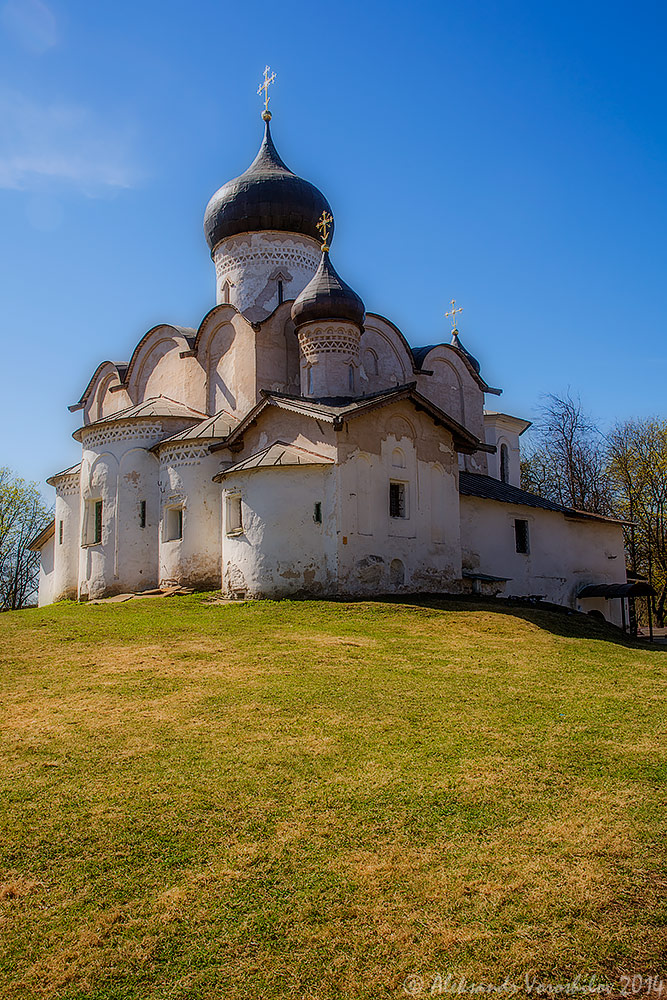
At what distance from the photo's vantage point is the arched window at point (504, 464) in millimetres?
26341

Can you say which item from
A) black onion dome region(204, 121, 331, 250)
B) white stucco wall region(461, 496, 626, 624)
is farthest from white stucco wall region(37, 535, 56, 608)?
white stucco wall region(461, 496, 626, 624)

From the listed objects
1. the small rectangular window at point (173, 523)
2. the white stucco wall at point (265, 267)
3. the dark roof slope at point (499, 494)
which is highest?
the white stucco wall at point (265, 267)

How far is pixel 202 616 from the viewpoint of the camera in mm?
13742

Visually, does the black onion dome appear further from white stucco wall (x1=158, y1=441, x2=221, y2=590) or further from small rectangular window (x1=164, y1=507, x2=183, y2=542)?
small rectangular window (x1=164, y1=507, x2=183, y2=542)

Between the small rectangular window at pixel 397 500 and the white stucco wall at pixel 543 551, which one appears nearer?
the small rectangular window at pixel 397 500

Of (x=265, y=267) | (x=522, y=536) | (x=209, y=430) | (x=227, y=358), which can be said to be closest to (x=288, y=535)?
(x=209, y=430)

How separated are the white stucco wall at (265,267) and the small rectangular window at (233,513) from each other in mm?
7085

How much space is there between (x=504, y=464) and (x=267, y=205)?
1124 cm

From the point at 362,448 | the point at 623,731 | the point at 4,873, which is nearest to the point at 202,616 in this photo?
the point at 362,448

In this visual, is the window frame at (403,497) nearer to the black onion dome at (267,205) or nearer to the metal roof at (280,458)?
the metal roof at (280,458)

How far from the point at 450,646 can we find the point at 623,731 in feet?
14.1

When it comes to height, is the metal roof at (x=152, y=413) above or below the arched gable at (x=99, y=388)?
below

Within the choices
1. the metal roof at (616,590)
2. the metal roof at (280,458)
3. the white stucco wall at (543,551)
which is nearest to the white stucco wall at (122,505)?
the metal roof at (280,458)

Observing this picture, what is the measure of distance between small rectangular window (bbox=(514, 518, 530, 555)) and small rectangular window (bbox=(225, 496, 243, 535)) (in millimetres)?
8155
